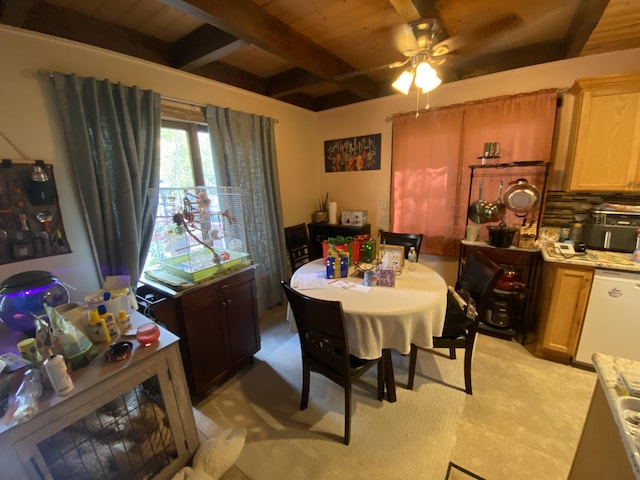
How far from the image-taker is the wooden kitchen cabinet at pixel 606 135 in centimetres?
187

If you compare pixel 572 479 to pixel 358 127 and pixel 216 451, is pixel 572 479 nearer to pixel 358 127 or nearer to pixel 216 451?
pixel 216 451

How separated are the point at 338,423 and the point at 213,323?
106cm

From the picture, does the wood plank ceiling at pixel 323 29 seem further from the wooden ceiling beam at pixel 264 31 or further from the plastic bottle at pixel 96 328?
the plastic bottle at pixel 96 328

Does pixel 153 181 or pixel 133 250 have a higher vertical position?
pixel 153 181

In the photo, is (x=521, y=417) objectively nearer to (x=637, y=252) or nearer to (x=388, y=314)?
(x=388, y=314)

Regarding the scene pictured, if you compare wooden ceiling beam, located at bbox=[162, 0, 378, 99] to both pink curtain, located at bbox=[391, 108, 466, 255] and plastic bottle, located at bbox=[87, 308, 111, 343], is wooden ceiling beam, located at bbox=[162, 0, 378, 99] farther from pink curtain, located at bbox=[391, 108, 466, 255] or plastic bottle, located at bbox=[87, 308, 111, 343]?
plastic bottle, located at bbox=[87, 308, 111, 343]

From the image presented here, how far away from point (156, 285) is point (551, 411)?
271cm

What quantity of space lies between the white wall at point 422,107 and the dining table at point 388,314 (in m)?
1.60

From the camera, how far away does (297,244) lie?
126 inches

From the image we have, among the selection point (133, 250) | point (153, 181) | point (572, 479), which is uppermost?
point (153, 181)

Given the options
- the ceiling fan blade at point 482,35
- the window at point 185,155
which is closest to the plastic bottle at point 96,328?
the window at point 185,155

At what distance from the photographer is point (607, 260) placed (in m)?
1.88

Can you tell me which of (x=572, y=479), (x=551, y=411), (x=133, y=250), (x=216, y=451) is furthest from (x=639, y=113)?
(x=133, y=250)

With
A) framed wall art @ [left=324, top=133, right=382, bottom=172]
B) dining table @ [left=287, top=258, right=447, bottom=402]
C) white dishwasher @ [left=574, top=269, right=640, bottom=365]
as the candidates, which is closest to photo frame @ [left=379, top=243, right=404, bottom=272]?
dining table @ [left=287, top=258, right=447, bottom=402]
